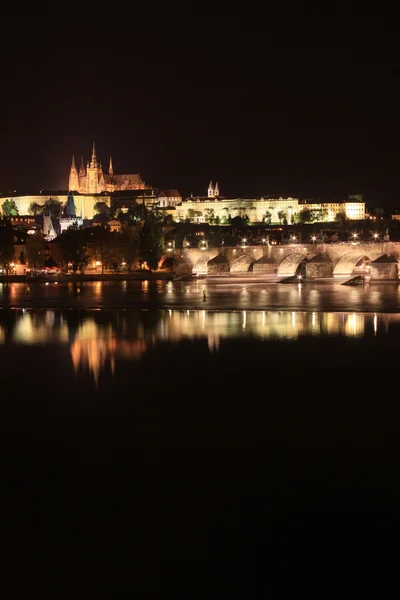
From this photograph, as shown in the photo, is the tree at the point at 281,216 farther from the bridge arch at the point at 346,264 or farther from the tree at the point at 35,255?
the bridge arch at the point at 346,264

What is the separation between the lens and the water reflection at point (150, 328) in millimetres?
16105

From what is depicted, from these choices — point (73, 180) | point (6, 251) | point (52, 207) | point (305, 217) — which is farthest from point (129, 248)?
point (73, 180)

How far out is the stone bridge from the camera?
141ft

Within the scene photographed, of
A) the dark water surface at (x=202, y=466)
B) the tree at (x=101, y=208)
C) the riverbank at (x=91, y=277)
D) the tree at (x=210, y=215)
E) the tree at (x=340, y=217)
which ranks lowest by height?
the dark water surface at (x=202, y=466)

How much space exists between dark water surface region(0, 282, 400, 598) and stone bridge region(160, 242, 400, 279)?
27034 millimetres

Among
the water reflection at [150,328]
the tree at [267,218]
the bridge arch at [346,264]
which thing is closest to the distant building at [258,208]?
the tree at [267,218]

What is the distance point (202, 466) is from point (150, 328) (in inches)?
463

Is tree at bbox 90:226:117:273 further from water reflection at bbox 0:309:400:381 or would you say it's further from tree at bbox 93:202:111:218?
tree at bbox 93:202:111:218

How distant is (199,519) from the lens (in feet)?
22.3

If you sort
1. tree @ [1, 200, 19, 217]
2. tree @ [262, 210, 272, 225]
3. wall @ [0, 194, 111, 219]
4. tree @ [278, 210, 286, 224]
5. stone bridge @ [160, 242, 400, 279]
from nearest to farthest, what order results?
stone bridge @ [160, 242, 400, 279] < tree @ [278, 210, 286, 224] < tree @ [262, 210, 272, 225] < tree @ [1, 200, 19, 217] < wall @ [0, 194, 111, 219]

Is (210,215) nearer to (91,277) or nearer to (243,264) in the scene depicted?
(243,264)

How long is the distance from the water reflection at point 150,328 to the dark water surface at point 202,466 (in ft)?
0.72

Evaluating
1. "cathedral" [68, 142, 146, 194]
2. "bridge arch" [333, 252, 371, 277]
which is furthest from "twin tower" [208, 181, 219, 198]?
"bridge arch" [333, 252, 371, 277]

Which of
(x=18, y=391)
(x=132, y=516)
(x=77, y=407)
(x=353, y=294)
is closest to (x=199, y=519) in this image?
(x=132, y=516)
